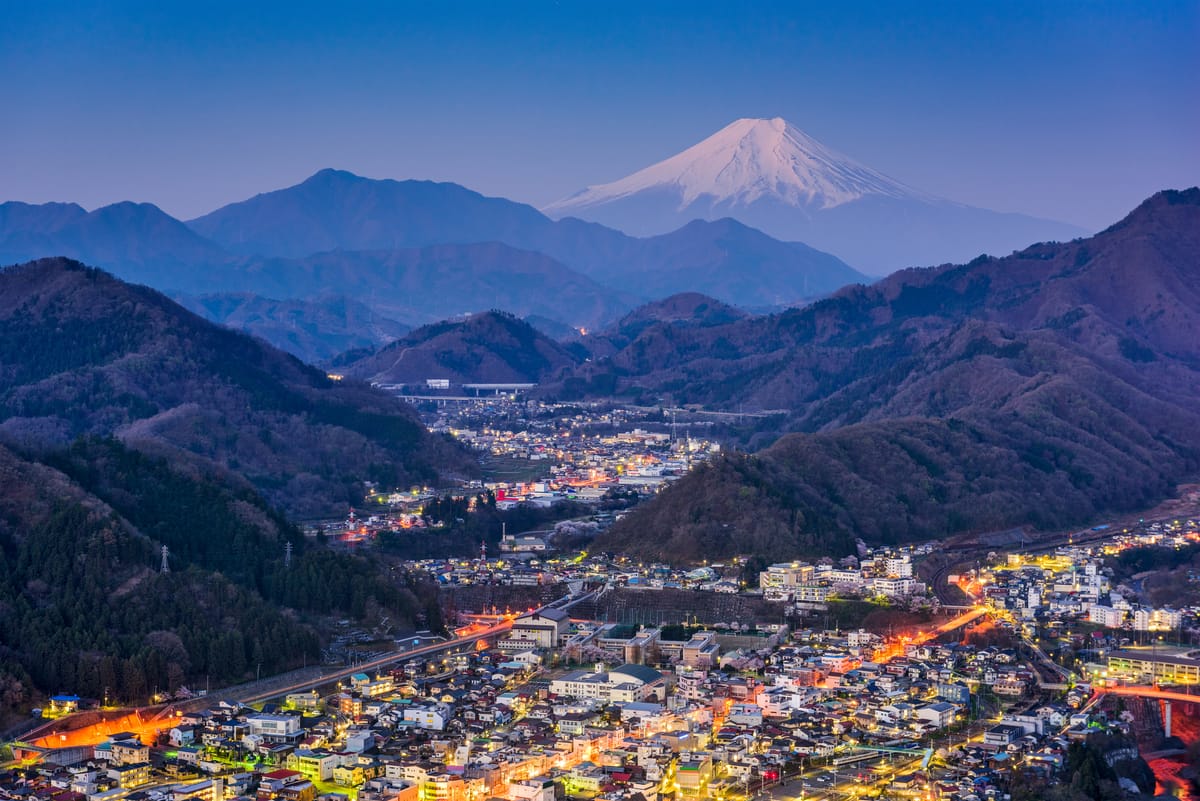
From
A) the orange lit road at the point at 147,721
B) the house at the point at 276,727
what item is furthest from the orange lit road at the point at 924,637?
the house at the point at 276,727

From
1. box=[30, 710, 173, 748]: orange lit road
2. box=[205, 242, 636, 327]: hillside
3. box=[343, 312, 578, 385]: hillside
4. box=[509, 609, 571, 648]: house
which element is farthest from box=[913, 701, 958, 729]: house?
box=[205, 242, 636, 327]: hillside

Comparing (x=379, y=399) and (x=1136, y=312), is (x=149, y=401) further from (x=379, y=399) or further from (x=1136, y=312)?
(x=1136, y=312)

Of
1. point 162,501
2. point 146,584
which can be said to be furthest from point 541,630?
point 162,501

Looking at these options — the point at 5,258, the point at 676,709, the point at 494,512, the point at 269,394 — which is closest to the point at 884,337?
the point at 269,394

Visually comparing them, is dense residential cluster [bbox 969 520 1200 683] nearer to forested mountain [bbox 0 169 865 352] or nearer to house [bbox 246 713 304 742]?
house [bbox 246 713 304 742]

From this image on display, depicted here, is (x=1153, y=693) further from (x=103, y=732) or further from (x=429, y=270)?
(x=429, y=270)
